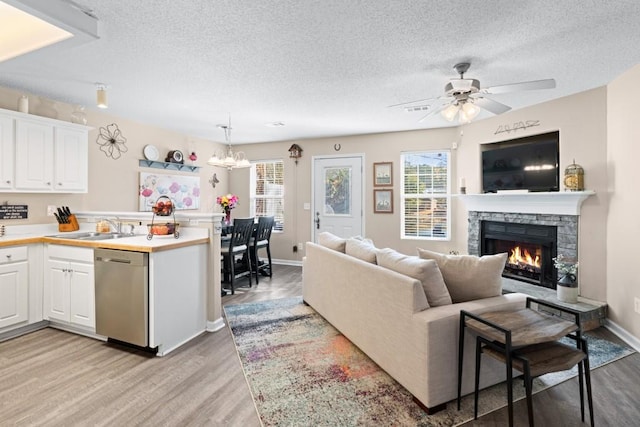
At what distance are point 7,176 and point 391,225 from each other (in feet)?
16.2

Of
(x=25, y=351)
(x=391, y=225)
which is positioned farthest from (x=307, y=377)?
(x=391, y=225)

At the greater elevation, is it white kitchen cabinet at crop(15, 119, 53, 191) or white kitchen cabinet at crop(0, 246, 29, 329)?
white kitchen cabinet at crop(15, 119, 53, 191)

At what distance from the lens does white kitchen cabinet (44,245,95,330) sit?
2.85 meters

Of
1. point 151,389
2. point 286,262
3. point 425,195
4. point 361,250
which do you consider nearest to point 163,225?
point 151,389

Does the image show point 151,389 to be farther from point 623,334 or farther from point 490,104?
point 623,334

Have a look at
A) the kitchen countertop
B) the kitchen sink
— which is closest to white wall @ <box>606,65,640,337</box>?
the kitchen countertop

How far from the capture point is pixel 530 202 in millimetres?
3992

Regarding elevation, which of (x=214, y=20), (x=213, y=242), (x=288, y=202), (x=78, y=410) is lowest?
(x=78, y=410)

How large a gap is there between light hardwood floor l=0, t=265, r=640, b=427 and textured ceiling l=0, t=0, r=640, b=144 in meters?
2.43

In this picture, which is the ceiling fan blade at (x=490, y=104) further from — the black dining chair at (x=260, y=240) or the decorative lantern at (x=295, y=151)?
the decorative lantern at (x=295, y=151)

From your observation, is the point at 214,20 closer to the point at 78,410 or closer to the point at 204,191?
the point at 78,410

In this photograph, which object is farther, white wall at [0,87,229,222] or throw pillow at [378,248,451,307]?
white wall at [0,87,229,222]

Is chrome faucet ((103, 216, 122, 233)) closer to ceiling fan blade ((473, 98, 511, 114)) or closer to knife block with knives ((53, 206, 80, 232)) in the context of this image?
knife block with knives ((53, 206, 80, 232))

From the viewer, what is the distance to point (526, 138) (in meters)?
4.30
